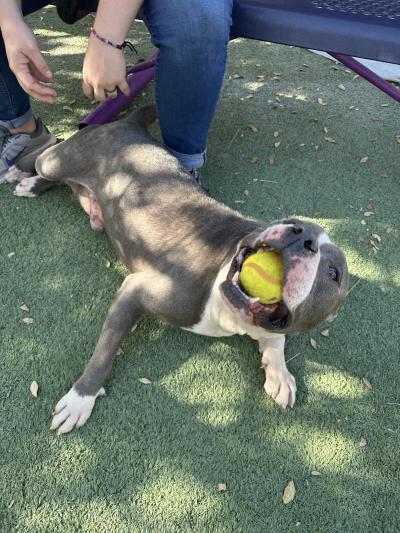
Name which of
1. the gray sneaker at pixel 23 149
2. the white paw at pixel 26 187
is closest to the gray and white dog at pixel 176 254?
the white paw at pixel 26 187

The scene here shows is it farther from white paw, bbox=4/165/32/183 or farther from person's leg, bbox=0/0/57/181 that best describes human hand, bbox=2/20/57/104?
white paw, bbox=4/165/32/183

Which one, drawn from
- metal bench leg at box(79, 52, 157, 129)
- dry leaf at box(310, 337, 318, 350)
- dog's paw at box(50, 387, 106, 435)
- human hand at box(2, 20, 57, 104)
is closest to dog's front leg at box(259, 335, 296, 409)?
dry leaf at box(310, 337, 318, 350)

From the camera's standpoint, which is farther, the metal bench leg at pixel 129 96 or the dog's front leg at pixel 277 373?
the metal bench leg at pixel 129 96

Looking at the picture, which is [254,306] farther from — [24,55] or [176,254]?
[24,55]

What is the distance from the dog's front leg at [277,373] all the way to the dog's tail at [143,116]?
1.51m

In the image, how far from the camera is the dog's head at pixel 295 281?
1891 millimetres

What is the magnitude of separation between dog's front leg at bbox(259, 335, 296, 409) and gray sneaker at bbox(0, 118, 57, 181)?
1.91 meters

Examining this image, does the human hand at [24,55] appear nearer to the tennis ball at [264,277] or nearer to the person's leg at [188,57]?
the person's leg at [188,57]

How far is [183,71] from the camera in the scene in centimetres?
269

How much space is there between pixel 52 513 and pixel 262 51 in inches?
188

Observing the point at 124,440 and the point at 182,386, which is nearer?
the point at 124,440

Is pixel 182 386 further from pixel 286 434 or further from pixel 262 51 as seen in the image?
pixel 262 51

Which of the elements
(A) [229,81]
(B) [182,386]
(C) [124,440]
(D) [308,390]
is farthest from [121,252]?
(A) [229,81]

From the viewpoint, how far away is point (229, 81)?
15.5 feet
